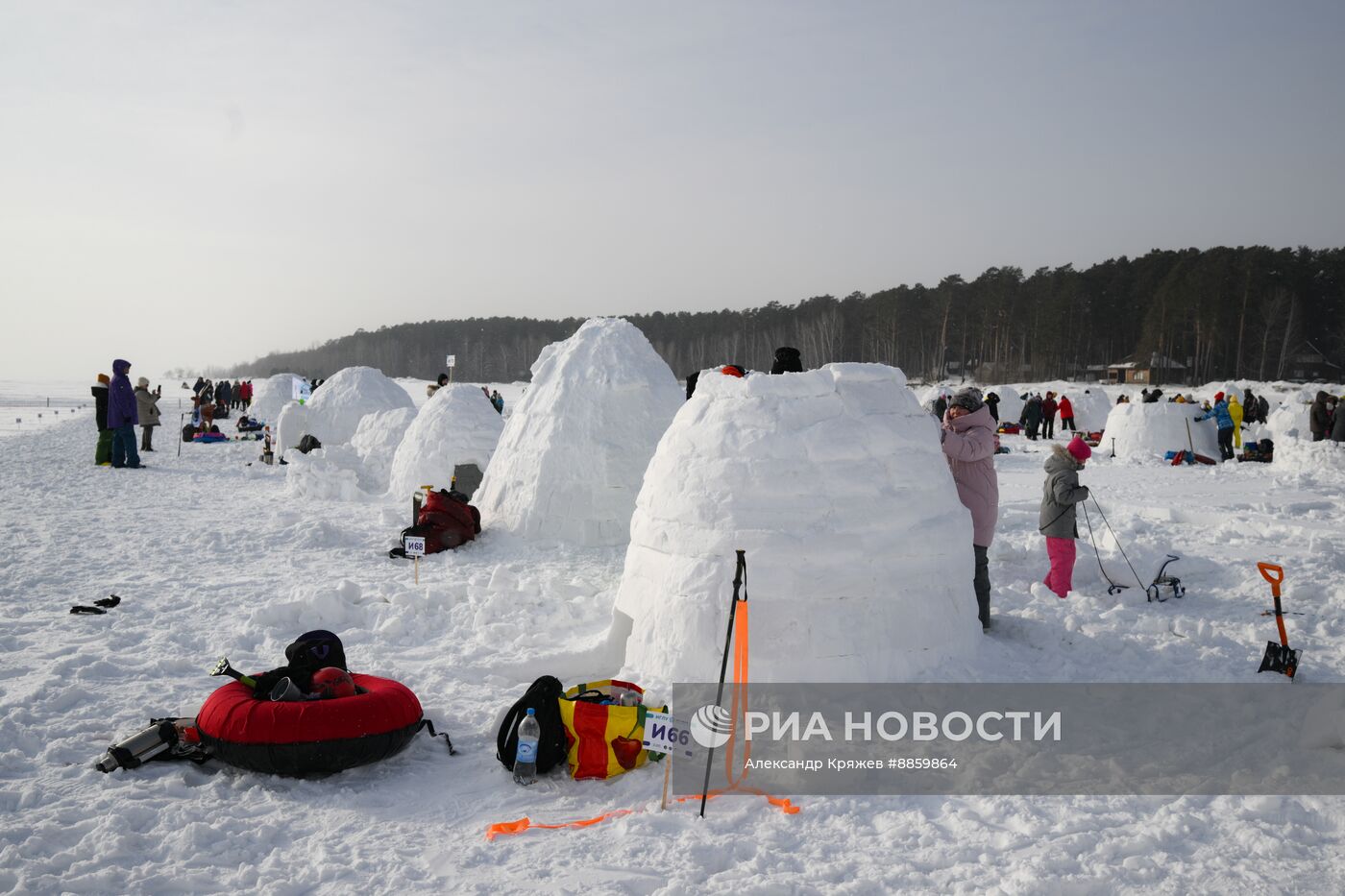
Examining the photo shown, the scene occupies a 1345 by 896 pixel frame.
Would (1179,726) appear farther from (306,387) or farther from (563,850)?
(306,387)

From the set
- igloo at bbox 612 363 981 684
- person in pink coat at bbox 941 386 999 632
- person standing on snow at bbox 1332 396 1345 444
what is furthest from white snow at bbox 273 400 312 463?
person standing on snow at bbox 1332 396 1345 444

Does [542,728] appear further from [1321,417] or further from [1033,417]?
[1033,417]

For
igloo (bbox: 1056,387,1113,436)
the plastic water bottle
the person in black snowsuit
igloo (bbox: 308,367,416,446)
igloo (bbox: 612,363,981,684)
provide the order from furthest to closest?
igloo (bbox: 1056,387,1113,436), the person in black snowsuit, igloo (bbox: 308,367,416,446), igloo (bbox: 612,363,981,684), the plastic water bottle

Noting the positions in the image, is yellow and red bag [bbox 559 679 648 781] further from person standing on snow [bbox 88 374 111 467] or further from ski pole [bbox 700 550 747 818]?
person standing on snow [bbox 88 374 111 467]

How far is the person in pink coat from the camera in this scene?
5.63 metres

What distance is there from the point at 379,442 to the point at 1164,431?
1610cm

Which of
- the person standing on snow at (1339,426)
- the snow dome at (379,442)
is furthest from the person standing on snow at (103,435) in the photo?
the person standing on snow at (1339,426)

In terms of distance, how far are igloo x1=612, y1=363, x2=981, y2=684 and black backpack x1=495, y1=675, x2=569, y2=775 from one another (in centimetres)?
84

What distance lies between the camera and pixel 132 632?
559 cm

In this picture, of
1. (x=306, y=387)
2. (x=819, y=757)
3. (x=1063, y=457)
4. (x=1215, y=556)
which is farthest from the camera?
(x=306, y=387)

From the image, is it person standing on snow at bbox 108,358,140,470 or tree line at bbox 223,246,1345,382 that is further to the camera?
tree line at bbox 223,246,1345,382

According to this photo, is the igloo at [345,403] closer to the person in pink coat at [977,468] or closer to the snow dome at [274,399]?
the snow dome at [274,399]

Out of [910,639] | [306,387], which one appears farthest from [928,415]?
[306,387]

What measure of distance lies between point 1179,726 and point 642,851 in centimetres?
305
